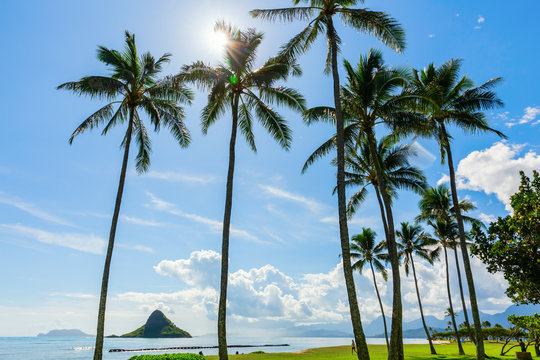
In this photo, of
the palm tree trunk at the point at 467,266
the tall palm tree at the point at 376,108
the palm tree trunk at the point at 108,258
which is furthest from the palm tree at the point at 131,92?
the palm tree trunk at the point at 467,266

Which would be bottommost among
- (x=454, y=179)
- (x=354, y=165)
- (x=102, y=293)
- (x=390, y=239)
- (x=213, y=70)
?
(x=102, y=293)

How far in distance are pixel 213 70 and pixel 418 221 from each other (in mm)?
24351

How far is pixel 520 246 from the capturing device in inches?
558

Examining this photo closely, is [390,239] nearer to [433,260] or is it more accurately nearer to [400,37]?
[400,37]

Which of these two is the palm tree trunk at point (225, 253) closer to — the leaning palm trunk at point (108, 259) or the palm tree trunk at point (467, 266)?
the leaning palm trunk at point (108, 259)

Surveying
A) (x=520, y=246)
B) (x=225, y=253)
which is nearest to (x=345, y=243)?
(x=225, y=253)

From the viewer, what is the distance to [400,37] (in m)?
14.8

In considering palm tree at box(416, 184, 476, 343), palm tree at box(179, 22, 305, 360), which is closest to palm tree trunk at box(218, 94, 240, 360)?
palm tree at box(179, 22, 305, 360)

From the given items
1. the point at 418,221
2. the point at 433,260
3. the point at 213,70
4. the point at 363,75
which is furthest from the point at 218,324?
the point at 433,260

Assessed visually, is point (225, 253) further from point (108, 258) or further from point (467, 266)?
point (467, 266)

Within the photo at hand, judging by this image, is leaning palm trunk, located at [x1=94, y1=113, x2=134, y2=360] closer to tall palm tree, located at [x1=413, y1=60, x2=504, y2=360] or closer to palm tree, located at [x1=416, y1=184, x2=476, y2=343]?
tall palm tree, located at [x1=413, y1=60, x2=504, y2=360]

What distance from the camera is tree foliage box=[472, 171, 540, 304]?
44.3ft

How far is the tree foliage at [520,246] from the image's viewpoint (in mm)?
13492

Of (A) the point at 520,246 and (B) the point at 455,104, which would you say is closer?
(A) the point at 520,246
